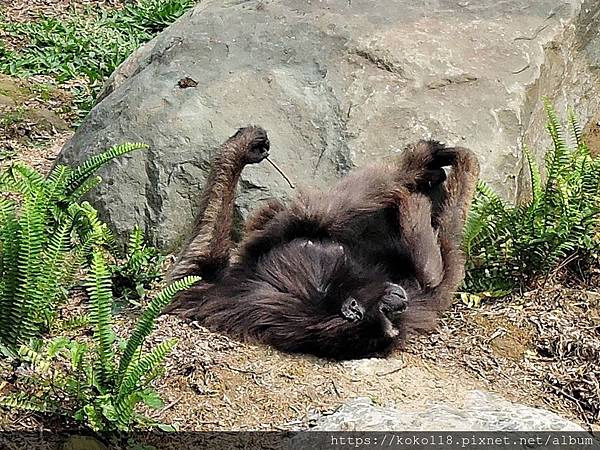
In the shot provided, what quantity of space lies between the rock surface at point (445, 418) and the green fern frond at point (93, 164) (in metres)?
1.81

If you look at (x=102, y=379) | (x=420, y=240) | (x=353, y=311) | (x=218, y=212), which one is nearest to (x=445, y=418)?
(x=353, y=311)

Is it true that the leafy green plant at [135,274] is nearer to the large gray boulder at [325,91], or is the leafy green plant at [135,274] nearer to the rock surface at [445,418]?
the large gray boulder at [325,91]

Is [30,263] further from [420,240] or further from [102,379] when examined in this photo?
[420,240]

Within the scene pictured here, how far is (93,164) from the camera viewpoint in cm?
475

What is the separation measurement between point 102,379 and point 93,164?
1.63 m

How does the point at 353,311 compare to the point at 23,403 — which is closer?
the point at 23,403

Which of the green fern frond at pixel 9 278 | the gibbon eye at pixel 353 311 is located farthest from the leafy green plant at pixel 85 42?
the gibbon eye at pixel 353 311

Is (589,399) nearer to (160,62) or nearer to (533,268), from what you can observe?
(533,268)

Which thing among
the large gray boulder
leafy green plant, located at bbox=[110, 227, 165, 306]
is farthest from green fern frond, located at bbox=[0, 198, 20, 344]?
the large gray boulder

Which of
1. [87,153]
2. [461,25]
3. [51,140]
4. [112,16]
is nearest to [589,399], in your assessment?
[461,25]

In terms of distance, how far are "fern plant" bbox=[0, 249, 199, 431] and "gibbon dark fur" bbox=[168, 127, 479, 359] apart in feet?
2.74

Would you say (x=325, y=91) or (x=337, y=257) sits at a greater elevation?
(x=325, y=91)

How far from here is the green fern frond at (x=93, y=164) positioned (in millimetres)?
4555

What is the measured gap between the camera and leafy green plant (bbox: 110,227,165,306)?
188 inches
